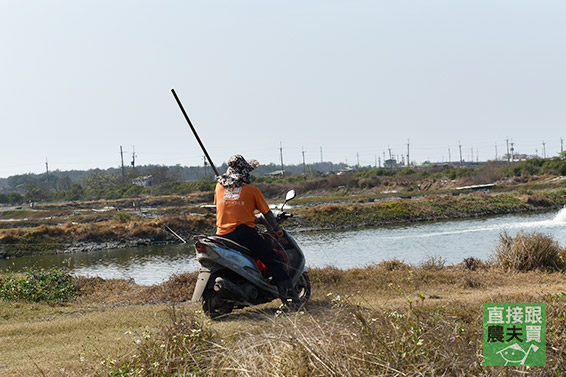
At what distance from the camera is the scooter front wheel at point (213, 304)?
8.33 meters

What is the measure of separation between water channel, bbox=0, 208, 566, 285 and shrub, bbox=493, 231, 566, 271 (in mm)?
5357

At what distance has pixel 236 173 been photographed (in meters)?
8.29

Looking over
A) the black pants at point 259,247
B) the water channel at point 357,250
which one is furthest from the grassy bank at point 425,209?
the black pants at point 259,247

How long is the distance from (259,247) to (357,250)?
1774 cm

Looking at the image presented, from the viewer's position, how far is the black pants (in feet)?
27.3

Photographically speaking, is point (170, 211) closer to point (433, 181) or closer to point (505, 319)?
point (433, 181)

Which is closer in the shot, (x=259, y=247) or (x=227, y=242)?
→ (x=227, y=242)

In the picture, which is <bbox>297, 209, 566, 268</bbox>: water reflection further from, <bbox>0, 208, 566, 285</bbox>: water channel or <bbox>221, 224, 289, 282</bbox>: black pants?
<bbox>221, 224, 289, 282</bbox>: black pants

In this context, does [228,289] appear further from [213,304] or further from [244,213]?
[244,213]

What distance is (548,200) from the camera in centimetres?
4641

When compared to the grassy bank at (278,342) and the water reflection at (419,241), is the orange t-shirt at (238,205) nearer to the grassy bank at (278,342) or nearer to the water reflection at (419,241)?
the grassy bank at (278,342)

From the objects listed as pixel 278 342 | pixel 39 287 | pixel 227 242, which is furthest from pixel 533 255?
pixel 39 287

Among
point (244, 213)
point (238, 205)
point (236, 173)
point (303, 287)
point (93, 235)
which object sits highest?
point (236, 173)

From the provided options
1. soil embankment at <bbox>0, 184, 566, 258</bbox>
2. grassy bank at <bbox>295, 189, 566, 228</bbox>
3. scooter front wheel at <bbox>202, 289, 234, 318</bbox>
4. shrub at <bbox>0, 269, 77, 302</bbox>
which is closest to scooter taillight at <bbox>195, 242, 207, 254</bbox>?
scooter front wheel at <bbox>202, 289, 234, 318</bbox>
